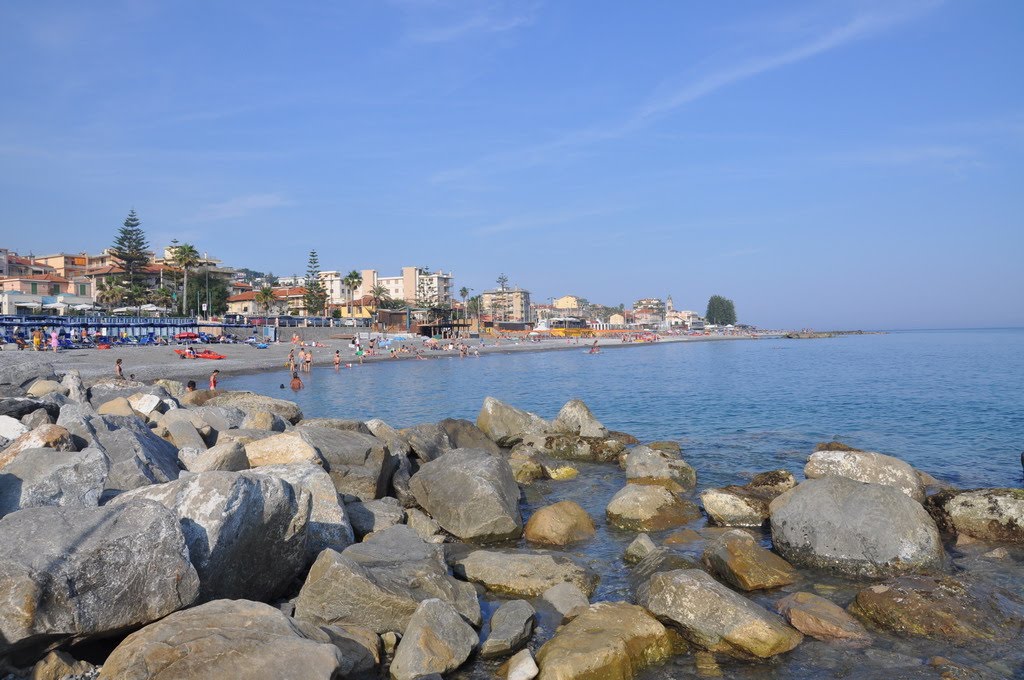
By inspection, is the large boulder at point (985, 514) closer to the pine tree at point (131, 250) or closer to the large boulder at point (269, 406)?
the large boulder at point (269, 406)

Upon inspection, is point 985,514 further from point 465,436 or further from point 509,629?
point 465,436

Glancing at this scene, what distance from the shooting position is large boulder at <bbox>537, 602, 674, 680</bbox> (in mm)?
6551

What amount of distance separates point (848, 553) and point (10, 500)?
1025 cm

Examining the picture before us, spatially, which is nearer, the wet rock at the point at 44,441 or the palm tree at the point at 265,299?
the wet rock at the point at 44,441

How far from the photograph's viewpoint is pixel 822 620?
761 cm

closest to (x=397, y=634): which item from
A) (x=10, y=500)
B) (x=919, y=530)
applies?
(x=10, y=500)

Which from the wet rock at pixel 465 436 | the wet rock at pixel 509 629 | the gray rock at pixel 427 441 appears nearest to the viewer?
the wet rock at pixel 509 629

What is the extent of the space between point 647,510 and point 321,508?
6.05 meters

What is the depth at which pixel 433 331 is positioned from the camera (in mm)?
103062

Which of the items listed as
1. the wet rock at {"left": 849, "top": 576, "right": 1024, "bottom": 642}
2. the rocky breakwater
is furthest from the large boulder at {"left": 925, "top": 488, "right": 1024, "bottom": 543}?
the wet rock at {"left": 849, "top": 576, "right": 1024, "bottom": 642}

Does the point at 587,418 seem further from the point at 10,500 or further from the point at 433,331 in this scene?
the point at 433,331

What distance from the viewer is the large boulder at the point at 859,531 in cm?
927

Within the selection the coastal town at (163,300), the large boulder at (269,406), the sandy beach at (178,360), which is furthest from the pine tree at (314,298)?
the large boulder at (269,406)

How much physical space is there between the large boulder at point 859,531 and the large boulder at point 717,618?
2.43m
